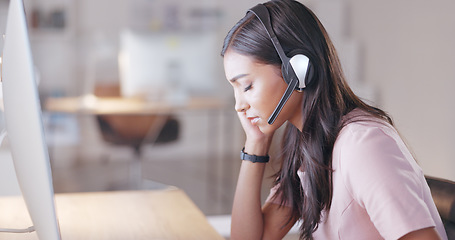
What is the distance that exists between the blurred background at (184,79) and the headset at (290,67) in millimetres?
2299

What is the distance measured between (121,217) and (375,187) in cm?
54

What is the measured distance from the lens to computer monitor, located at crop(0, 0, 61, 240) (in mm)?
593

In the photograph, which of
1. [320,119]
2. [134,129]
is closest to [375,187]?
[320,119]

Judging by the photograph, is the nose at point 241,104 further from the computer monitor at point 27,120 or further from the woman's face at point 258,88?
the computer monitor at point 27,120

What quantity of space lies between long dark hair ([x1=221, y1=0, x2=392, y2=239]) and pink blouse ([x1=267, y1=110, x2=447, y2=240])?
0.03 metres

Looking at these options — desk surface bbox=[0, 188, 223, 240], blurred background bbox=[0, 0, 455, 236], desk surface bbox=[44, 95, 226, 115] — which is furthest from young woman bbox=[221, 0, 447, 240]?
desk surface bbox=[44, 95, 226, 115]

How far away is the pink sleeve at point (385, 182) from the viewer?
2.43 ft

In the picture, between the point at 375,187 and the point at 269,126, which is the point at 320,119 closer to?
the point at 269,126

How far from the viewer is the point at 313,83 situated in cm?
93

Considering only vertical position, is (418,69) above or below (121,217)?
below

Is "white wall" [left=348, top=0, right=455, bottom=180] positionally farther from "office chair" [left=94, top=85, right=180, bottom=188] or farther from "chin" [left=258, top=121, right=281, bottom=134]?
"chin" [left=258, top=121, right=281, bottom=134]

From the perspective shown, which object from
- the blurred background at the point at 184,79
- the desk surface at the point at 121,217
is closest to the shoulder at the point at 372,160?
the desk surface at the point at 121,217

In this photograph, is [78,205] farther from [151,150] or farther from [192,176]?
[151,150]

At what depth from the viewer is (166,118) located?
388cm
